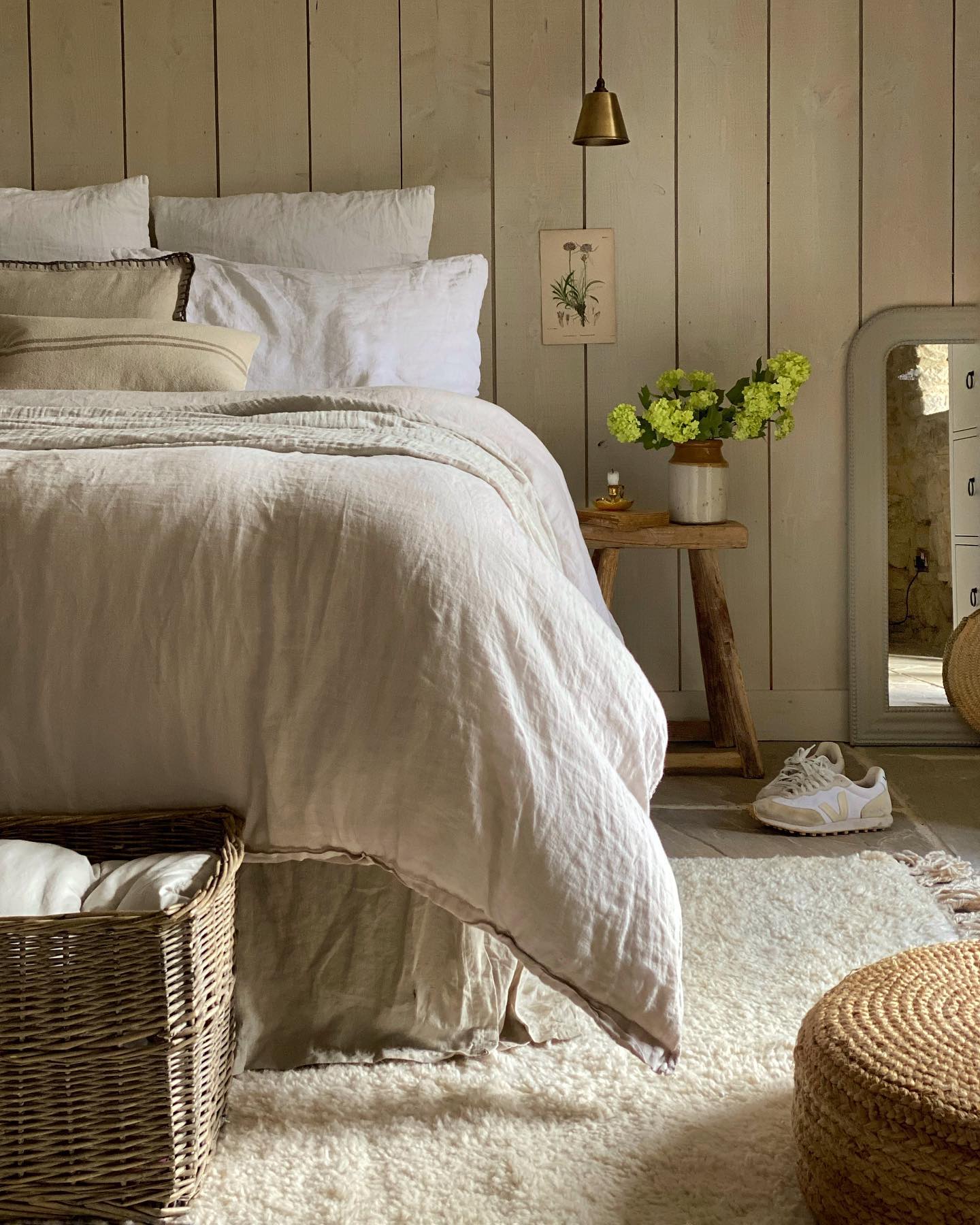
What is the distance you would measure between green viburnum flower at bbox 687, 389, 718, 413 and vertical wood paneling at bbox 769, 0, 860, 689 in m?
0.38

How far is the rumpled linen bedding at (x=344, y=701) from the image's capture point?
1.16 meters

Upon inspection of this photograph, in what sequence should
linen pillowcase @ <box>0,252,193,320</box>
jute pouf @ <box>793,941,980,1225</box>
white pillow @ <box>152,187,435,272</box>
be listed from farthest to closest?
white pillow @ <box>152,187,435,272</box> → linen pillowcase @ <box>0,252,193,320</box> → jute pouf @ <box>793,941,980,1225</box>

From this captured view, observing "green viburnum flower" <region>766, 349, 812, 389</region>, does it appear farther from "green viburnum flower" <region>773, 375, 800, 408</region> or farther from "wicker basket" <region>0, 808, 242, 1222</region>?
"wicker basket" <region>0, 808, 242, 1222</region>

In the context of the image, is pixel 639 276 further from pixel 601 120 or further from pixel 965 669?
pixel 965 669

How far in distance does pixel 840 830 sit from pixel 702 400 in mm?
982

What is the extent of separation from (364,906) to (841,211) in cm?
229

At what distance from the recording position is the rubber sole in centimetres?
228

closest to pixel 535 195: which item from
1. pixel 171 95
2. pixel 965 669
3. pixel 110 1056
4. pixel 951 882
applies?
pixel 171 95

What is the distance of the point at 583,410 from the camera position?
3092mm

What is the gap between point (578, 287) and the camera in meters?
3.05

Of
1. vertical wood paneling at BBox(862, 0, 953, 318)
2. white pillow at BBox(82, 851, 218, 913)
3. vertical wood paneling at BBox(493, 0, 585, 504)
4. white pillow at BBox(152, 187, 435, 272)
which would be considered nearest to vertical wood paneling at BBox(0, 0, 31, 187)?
white pillow at BBox(152, 187, 435, 272)

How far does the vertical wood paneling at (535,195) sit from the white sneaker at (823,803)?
1056 millimetres

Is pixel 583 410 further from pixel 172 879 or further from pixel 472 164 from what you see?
pixel 172 879

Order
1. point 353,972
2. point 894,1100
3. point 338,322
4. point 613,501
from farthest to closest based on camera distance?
1. point 613,501
2. point 338,322
3. point 353,972
4. point 894,1100
